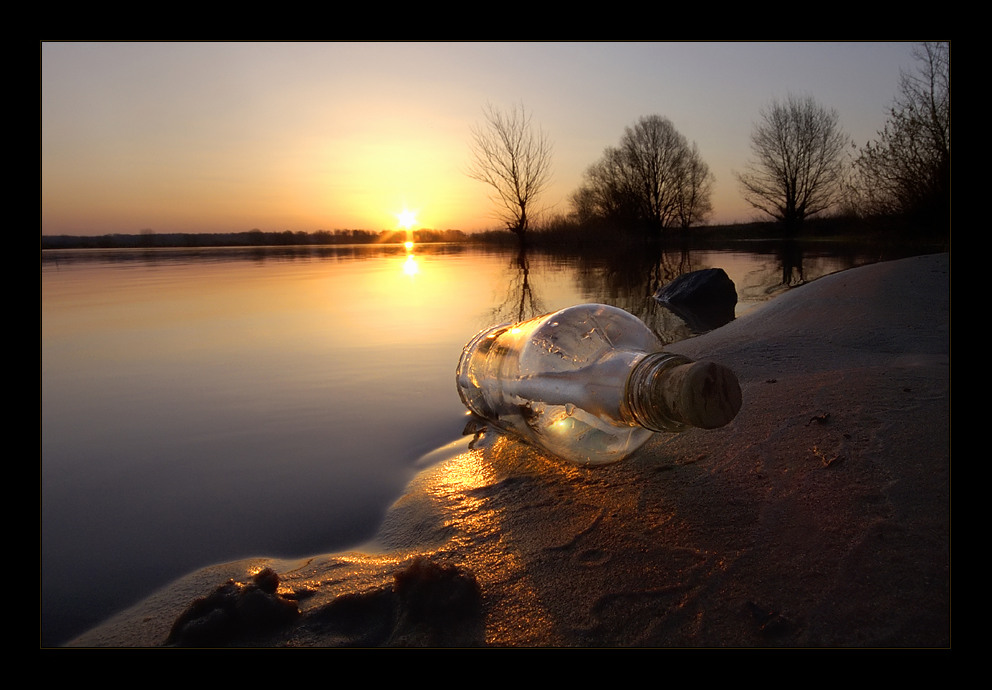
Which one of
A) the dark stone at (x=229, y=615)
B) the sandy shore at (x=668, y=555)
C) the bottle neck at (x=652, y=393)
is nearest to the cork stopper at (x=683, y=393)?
the bottle neck at (x=652, y=393)

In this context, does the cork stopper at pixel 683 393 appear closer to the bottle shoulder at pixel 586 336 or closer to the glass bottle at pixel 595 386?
the glass bottle at pixel 595 386

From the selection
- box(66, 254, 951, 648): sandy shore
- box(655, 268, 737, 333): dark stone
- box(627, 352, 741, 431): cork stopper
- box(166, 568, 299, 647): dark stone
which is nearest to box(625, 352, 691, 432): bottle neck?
box(627, 352, 741, 431): cork stopper

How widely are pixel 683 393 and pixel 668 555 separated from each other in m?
0.46

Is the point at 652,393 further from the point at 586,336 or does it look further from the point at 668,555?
the point at 586,336

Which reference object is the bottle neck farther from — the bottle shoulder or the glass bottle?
the bottle shoulder

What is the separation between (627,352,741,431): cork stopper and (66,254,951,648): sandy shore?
0.36 metres

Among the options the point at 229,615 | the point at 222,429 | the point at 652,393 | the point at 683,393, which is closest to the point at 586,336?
the point at 652,393

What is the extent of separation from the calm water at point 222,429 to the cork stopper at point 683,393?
1.02 metres

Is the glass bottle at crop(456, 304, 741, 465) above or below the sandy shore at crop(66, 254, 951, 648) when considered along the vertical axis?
above

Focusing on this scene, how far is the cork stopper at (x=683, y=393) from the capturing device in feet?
3.60

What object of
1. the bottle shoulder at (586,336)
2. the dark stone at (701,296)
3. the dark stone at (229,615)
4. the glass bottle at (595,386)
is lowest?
the dark stone at (229,615)

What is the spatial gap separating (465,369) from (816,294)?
10.00 feet

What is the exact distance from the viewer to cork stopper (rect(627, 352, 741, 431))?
110 cm

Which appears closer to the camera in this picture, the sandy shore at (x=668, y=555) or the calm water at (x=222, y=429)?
the sandy shore at (x=668, y=555)
